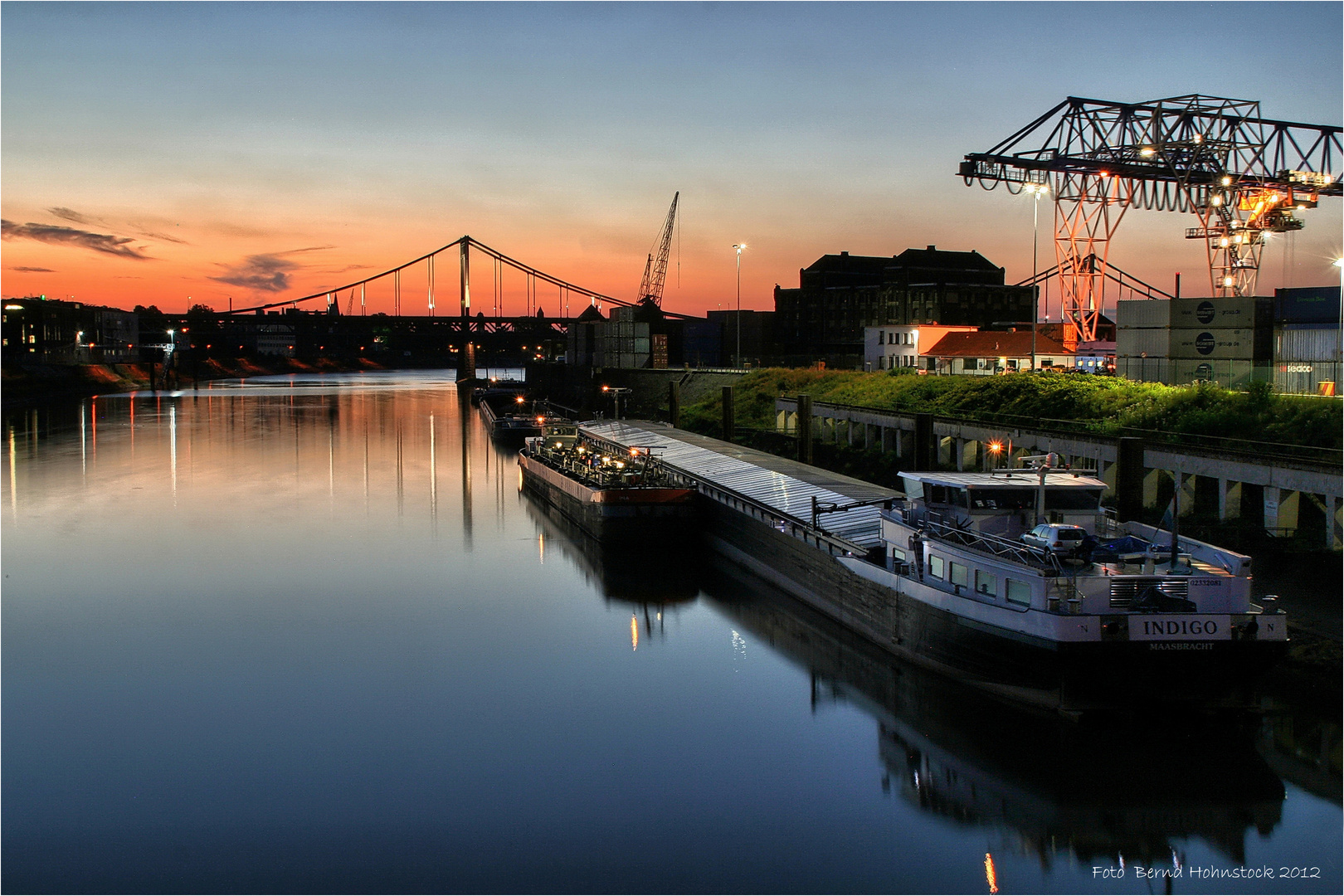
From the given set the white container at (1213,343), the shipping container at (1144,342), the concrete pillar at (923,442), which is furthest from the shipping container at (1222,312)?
the concrete pillar at (923,442)

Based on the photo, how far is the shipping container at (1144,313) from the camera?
37.7 meters

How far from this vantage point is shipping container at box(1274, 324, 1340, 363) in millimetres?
33656

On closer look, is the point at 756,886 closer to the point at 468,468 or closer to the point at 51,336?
the point at 468,468

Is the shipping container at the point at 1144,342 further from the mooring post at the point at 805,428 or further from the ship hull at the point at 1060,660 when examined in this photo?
the ship hull at the point at 1060,660

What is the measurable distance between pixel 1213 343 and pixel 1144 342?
2.62m

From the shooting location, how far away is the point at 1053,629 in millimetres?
15000

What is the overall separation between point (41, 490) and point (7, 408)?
51.8 m

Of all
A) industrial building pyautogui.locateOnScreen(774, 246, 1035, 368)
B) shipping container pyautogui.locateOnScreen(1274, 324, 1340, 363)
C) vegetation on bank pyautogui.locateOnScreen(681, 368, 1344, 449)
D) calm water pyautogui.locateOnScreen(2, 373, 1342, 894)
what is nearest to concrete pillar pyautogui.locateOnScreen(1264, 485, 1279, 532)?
vegetation on bank pyautogui.locateOnScreen(681, 368, 1344, 449)

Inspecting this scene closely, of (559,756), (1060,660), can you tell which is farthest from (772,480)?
(559,756)

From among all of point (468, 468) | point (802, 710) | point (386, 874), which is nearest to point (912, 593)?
point (802, 710)

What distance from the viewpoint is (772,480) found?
3080cm

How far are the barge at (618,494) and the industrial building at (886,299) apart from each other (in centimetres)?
5091

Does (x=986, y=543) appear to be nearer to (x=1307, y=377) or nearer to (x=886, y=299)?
(x=1307, y=377)

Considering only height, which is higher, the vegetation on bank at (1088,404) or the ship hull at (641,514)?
the vegetation on bank at (1088,404)
